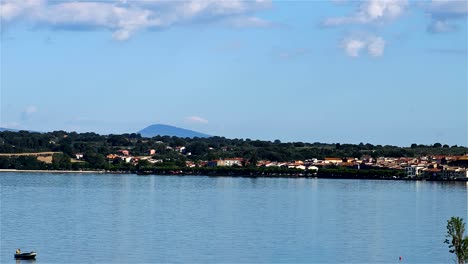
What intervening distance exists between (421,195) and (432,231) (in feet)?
92.9

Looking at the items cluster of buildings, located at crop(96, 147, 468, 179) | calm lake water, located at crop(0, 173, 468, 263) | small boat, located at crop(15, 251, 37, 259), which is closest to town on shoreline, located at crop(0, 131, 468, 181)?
cluster of buildings, located at crop(96, 147, 468, 179)

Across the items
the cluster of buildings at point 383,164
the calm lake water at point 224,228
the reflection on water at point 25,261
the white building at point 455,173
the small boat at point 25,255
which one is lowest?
the reflection on water at point 25,261

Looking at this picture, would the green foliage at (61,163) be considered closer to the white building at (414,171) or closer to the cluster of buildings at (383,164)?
the cluster of buildings at (383,164)

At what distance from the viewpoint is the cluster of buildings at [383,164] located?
103188 mm

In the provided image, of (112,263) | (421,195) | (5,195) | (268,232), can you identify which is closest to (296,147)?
(421,195)

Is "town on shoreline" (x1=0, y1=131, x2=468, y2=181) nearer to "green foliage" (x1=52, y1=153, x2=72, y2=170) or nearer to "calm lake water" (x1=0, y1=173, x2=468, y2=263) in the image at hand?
"green foliage" (x1=52, y1=153, x2=72, y2=170)

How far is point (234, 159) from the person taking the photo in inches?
4830

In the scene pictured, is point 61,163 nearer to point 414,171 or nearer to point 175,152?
point 175,152

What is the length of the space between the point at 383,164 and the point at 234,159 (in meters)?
18.2

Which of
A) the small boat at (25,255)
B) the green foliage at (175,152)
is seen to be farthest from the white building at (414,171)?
the small boat at (25,255)

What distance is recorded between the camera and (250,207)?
50812 mm

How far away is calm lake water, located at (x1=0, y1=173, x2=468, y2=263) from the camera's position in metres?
31.1

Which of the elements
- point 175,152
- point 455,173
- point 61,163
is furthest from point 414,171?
point 175,152

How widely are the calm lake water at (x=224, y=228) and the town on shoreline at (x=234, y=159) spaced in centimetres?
4533
